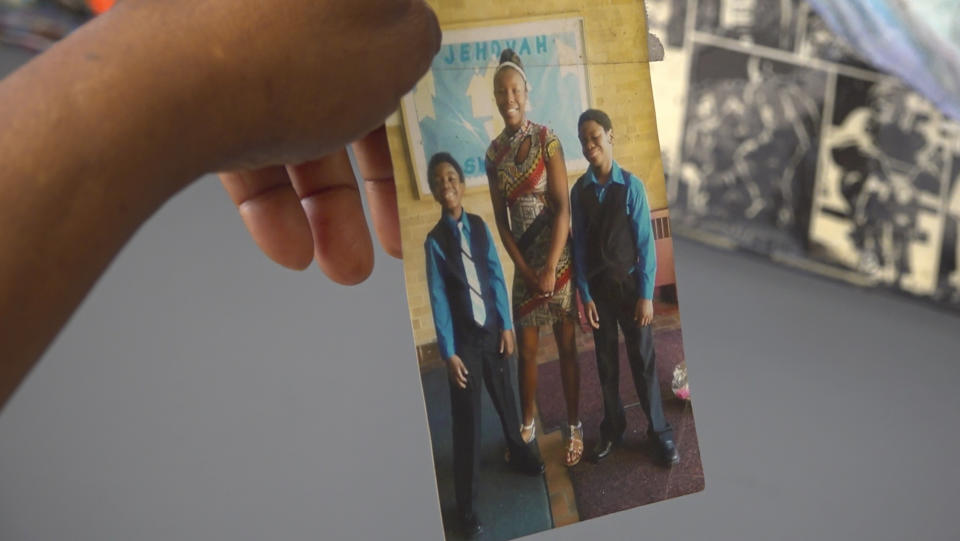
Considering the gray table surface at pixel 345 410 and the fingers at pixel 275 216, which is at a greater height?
the fingers at pixel 275 216

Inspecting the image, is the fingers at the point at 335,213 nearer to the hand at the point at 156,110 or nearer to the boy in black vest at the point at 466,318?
the boy in black vest at the point at 466,318

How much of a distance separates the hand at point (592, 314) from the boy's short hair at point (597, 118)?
A: 0.38ft

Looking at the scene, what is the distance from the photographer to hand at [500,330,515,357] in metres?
0.61

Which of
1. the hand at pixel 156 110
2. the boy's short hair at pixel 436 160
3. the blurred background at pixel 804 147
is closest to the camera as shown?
the hand at pixel 156 110

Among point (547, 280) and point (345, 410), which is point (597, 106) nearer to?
point (547, 280)

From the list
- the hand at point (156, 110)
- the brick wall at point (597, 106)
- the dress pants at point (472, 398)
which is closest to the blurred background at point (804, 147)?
the brick wall at point (597, 106)

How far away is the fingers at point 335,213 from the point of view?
0.66 metres

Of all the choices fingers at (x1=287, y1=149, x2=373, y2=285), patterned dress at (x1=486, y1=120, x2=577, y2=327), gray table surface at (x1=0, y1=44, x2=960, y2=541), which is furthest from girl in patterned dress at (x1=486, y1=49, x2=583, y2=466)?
gray table surface at (x1=0, y1=44, x2=960, y2=541)

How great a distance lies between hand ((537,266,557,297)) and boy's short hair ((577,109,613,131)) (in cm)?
9

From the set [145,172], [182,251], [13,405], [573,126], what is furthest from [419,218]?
[13,405]

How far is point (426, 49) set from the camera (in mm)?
490

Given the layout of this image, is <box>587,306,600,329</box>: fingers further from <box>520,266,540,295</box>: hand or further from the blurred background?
the blurred background

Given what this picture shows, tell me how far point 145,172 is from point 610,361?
0.35 metres

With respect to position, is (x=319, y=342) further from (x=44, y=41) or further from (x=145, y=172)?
(x=145, y=172)
